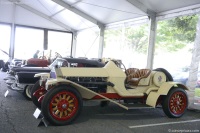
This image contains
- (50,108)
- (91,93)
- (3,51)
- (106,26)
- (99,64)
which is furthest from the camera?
(3,51)

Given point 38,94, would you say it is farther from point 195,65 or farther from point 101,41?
point 101,41

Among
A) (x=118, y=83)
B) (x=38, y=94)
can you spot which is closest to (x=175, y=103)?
(x=118, y=83)

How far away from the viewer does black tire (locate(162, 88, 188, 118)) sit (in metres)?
5.28

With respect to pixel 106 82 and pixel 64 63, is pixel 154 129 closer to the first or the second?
pixel 106 82

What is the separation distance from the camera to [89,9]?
12.5 m

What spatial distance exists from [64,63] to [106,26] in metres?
7.81

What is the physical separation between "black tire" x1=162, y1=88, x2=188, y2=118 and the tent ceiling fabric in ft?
11.4

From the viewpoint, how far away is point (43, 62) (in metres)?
9.09

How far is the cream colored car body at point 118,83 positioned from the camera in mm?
4590

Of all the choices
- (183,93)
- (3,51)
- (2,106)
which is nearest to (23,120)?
(2,106)

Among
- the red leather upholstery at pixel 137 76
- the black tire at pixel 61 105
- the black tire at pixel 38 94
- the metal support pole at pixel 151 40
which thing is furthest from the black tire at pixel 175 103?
the metal support pole at pixel 151 40

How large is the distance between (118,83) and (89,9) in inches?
330

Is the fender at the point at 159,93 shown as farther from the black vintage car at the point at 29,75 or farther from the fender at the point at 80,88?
the black vintage car at the point at 29,75

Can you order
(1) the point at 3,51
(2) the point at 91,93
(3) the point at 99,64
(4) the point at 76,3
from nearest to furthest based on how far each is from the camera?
(2) the point at 91,93 → (3) the point at 99,64 → (4) the point at 76,3 → (1) the point at 3,51
